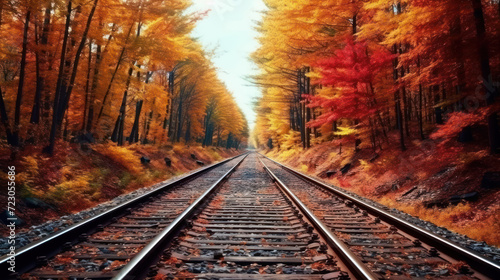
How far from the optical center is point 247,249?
4219mm

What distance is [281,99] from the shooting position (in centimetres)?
2873

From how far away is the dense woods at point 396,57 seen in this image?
323 inches

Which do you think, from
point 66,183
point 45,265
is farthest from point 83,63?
point 45,265

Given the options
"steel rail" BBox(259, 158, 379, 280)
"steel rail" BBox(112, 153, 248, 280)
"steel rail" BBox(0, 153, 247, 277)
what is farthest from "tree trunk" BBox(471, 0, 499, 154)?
"steel rail" BBox(0, 153, 247, 277)

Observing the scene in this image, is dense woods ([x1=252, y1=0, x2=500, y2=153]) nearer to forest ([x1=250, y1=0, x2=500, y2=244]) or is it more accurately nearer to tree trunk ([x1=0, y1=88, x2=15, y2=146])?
forest ([x1=250, y1=0, x2=500, y2=244])

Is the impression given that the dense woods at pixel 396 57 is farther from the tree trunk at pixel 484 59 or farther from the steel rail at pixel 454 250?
the steel rail at pixel 454 250

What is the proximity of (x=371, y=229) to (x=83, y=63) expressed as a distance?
16.9m

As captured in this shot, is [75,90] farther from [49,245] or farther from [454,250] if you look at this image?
[454,250]

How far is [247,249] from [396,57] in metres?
→ 11.4

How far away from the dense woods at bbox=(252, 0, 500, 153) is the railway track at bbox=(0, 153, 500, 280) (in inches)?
183

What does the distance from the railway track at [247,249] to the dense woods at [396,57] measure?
15.3 ft

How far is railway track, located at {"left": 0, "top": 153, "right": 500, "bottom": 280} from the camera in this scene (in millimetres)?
3400

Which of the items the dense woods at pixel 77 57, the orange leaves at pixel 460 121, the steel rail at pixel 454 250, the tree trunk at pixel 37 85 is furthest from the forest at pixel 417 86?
the tree trunk at pixel 37 85

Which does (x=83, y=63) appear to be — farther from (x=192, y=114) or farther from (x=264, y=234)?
(x=192, y=114)
